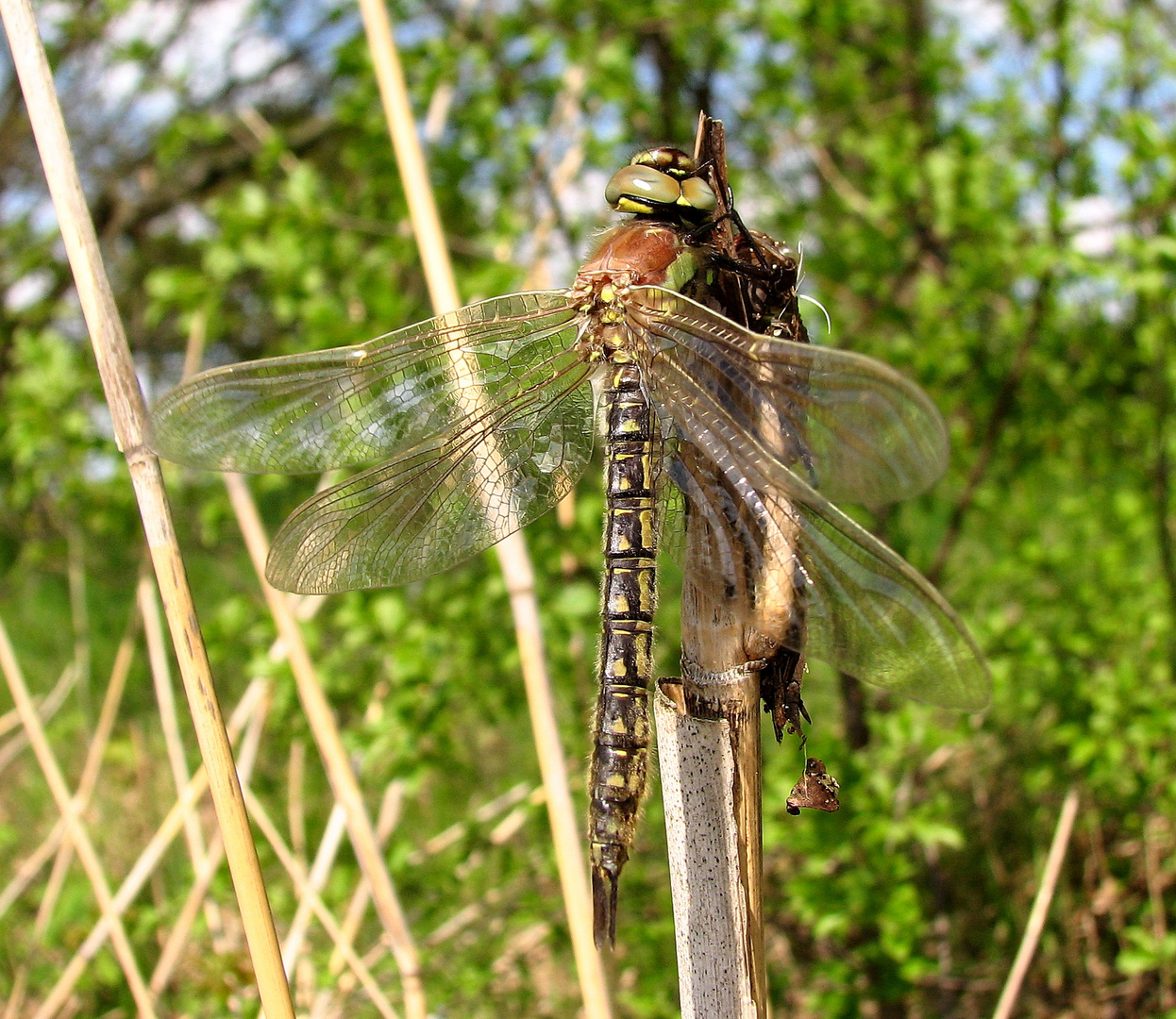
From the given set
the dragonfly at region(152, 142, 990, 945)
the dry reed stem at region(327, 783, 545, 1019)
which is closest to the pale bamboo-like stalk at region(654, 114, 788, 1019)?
the dragonfly at region(152, 142, 990, 945)

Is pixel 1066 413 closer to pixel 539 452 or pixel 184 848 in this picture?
pixel 539 452

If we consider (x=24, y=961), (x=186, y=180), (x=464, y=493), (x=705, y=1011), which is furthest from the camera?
(x=186, y=180)

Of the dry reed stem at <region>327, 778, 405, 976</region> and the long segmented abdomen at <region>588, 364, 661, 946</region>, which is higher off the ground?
the long segmented abdomen at <region>588, 364, 661, 946</region>

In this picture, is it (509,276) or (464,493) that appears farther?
(509,276)

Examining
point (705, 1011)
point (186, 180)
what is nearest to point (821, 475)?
point (705, 1011)

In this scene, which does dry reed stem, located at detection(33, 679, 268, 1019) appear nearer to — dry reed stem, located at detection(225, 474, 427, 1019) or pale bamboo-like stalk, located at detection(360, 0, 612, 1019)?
dry reed stem, located at detection(225, 474, 427, 1019)
